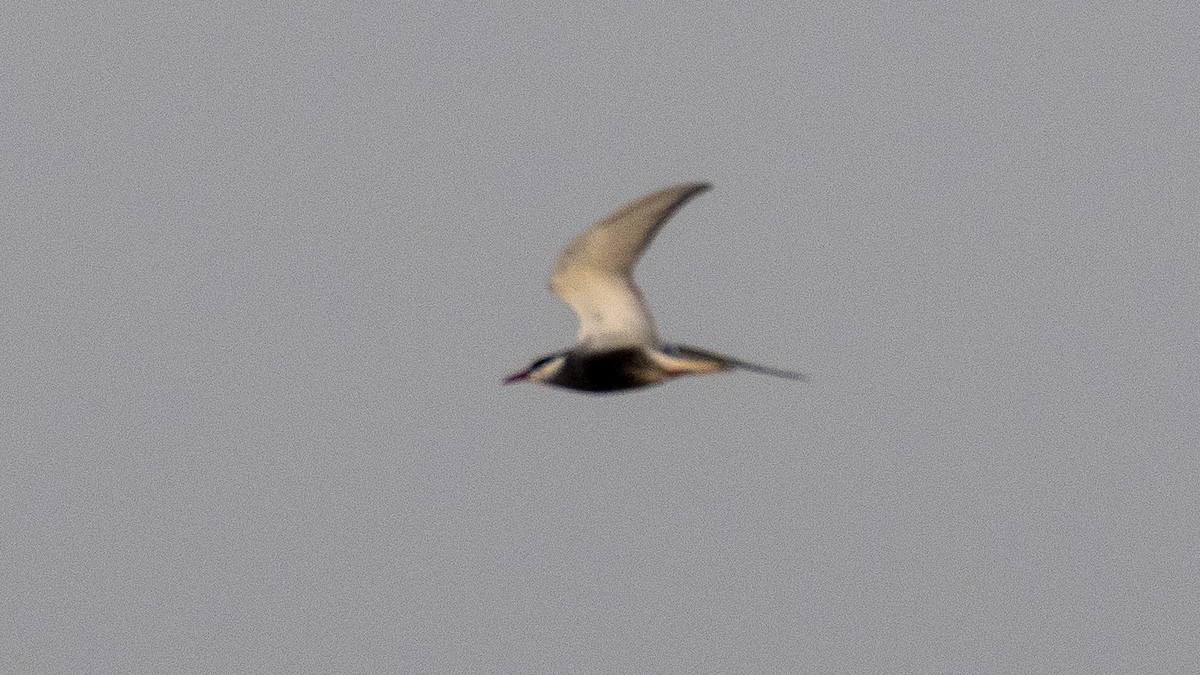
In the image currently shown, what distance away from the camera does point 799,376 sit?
17.9 meters

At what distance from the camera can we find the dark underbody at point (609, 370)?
2028 cm

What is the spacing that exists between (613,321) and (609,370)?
65 cm

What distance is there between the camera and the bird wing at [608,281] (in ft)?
65.8

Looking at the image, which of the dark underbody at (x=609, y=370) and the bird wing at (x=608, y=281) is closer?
the bird wing at (x=608, y=281)

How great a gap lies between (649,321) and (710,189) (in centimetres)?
245

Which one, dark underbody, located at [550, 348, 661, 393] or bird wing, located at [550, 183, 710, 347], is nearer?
bird wing, located at [550, 183, 710, 347]

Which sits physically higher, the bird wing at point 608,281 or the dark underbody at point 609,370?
the bird wing at point 608,281

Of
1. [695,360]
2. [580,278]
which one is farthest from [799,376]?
[580,278]

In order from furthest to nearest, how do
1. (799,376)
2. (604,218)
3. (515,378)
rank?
1. (515,378)
2. (604,218)
3. (799,376)

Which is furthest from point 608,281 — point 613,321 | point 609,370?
point 609,370

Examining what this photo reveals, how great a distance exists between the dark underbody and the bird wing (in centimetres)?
17

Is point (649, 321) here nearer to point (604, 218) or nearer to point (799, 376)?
point (604, 218)

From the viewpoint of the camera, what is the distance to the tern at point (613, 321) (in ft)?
65.6

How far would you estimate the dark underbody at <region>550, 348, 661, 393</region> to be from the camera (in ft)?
66.5
